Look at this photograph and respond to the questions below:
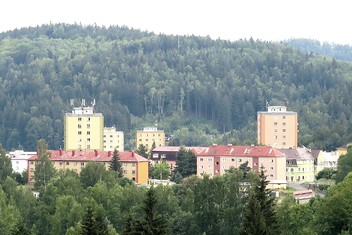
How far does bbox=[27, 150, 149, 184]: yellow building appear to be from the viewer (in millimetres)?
96206

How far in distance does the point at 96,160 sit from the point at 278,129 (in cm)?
2597

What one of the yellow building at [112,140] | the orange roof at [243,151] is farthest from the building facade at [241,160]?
the yellow building at [112,140]

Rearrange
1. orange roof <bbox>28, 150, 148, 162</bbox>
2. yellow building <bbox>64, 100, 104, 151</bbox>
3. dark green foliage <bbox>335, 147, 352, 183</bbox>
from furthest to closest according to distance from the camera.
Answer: yellow building <bbox>64, 100, 104, 151</bbox> → orange roof <bbox>28, 150, 148, 162</bbox> → dark green foliage <bbox>335, 147, 352, 183</bbox>

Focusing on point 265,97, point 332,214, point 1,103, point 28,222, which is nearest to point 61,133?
point 1,103

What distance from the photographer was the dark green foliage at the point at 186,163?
97312 mm

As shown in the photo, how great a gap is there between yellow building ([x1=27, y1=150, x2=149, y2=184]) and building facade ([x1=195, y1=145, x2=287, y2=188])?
16.3 feet

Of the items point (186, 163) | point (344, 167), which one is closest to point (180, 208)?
point (344, 167)

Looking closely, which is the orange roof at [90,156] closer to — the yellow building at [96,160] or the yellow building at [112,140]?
the yellow building at [96,160]

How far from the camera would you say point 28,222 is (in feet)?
230

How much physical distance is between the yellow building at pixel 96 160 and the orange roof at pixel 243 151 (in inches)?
207

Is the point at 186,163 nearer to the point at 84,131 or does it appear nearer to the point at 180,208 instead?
the point at 84,131

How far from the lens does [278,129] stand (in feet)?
384

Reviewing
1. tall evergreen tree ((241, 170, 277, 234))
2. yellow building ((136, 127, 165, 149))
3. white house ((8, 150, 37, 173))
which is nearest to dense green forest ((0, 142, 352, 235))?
tall evergreen tree ((241, 170, 277, 234))

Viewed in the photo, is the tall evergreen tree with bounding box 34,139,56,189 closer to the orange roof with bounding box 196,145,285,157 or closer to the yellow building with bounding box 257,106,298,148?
the orange roof with bounding box 196,145,285,157
